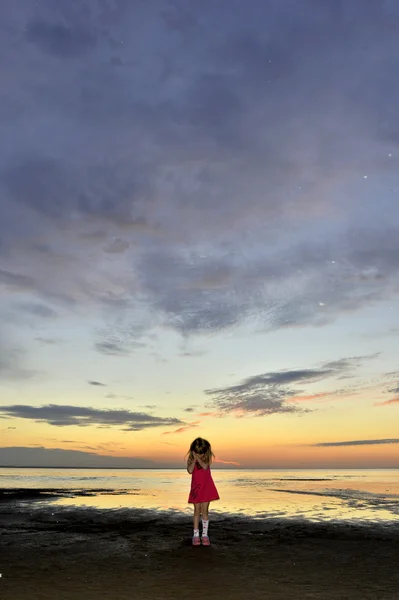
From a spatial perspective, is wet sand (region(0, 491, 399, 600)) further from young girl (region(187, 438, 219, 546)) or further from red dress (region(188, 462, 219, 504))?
red dress (region(188, 462, 219, 504))

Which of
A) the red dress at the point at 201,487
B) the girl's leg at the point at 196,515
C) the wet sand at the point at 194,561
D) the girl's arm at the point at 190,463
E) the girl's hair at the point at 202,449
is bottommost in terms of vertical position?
the wet sand at the point at 194,561

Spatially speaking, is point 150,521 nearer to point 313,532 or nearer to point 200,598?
A: point 313,532

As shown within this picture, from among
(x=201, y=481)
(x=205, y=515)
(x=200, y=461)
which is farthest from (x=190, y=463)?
(x=205, y=515)

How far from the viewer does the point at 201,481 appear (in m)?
14.3

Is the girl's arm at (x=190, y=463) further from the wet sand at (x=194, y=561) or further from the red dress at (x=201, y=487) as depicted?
the wet sand at (x=194, y=561)

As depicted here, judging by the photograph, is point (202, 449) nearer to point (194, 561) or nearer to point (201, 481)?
point (201, 481)

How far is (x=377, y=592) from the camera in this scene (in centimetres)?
933

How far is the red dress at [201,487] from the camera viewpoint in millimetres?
14211

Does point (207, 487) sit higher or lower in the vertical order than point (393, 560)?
higher

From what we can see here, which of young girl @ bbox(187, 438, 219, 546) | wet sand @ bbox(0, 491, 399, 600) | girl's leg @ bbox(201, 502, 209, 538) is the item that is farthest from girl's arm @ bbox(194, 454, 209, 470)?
wet sand @ bbox(0, 491, 399, 600)

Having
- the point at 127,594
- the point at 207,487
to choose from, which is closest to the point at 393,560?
the point at 207,487

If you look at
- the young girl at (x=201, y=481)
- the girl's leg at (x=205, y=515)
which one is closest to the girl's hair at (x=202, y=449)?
the young girl at (x=201, y=481)

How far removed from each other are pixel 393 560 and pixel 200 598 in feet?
20.2

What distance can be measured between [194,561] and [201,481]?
2386 mm
